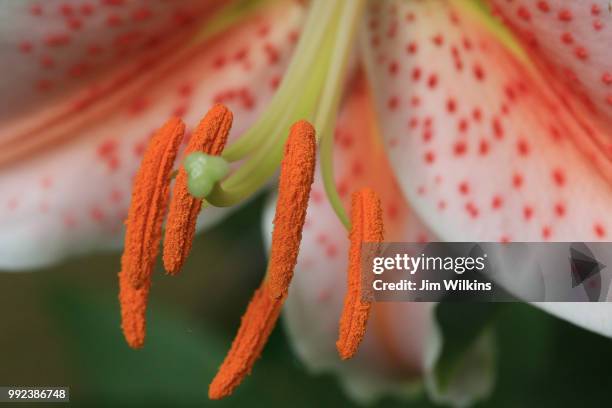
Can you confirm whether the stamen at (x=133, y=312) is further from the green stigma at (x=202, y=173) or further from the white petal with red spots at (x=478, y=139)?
the white petal with red spots at (x=478, y=139)

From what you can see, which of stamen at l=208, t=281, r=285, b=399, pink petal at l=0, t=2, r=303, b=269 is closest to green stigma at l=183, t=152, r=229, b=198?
stamen at l=208, t=281, r=285, b=399

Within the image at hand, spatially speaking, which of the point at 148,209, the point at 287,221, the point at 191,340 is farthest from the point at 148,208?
the point at 191,340

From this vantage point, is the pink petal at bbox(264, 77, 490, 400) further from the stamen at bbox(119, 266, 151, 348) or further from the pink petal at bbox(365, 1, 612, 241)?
the stamen at bbox(119, 266, 151, 348)

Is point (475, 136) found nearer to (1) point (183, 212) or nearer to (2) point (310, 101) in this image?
(2) point (310, 101)

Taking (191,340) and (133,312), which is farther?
(191,340)

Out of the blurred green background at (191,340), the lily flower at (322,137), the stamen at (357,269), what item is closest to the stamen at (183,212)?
the lily flower at (322,137)

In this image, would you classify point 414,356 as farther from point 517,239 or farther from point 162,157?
point 162,157

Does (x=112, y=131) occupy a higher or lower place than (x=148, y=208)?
higher
